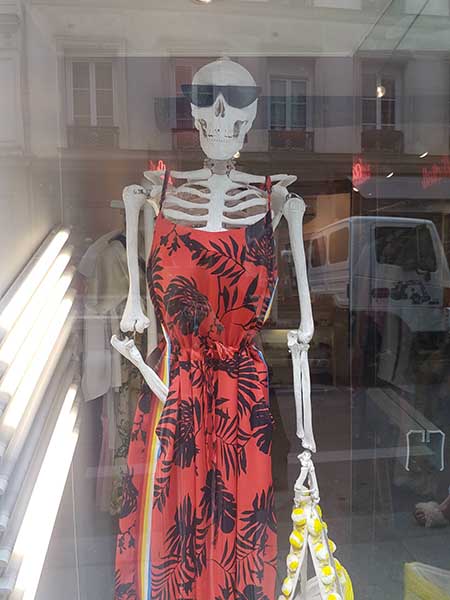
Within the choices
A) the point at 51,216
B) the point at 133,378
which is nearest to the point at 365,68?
the point at 51,216

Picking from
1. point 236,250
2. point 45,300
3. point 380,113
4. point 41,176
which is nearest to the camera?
Result: point 236,250

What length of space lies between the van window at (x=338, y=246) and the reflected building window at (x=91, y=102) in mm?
963

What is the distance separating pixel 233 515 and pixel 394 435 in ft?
4.17

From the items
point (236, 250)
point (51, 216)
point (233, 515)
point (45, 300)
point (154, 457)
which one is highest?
point (51, 216)

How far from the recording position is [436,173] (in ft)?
7.75

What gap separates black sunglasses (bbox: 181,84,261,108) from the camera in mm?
1340

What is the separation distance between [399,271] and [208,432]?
1.41 m

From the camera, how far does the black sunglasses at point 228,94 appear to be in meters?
1.34

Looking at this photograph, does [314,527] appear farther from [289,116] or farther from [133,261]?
[289,116]

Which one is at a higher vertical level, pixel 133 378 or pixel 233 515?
pixel 133 378

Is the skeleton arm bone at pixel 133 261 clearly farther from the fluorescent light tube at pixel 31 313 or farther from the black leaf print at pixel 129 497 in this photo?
the black leaf print at pixel 129 497

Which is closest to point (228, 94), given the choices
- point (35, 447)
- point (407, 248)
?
point (35, 447)

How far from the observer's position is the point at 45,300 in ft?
4.77

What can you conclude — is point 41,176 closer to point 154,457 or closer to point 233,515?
point 154,457
